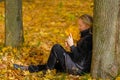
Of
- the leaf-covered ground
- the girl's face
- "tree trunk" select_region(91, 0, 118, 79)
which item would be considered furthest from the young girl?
"tree trunk" select_region(91, 0, 118, 79)

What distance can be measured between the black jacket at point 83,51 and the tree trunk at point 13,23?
1752mm

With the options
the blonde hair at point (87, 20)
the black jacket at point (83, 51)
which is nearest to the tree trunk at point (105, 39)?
the black jacket at point (83, 51)

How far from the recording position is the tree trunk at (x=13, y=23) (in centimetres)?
764

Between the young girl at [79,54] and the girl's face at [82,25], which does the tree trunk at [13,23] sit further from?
the girl's face at [82,25]

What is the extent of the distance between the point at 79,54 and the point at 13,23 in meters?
1.96

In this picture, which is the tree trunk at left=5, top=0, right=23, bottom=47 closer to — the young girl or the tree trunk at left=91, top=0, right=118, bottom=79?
the young girl

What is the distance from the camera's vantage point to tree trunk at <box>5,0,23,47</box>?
764 centimetres

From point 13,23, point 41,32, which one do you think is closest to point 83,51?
point 13,23

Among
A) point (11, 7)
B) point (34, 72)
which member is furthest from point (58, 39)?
point (34, 72)

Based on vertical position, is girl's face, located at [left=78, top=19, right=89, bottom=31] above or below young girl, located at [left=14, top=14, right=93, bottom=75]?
above

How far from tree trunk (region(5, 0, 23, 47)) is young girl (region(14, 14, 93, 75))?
56.5 inches

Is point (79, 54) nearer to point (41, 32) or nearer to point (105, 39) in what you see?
point (105, 39)

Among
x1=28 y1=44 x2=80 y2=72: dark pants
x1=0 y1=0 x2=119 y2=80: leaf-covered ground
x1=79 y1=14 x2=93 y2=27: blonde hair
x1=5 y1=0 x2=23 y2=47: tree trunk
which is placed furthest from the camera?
x1=5 y1=0 x2=23 y2=47: tree trunk

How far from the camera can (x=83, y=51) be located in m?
6.28
